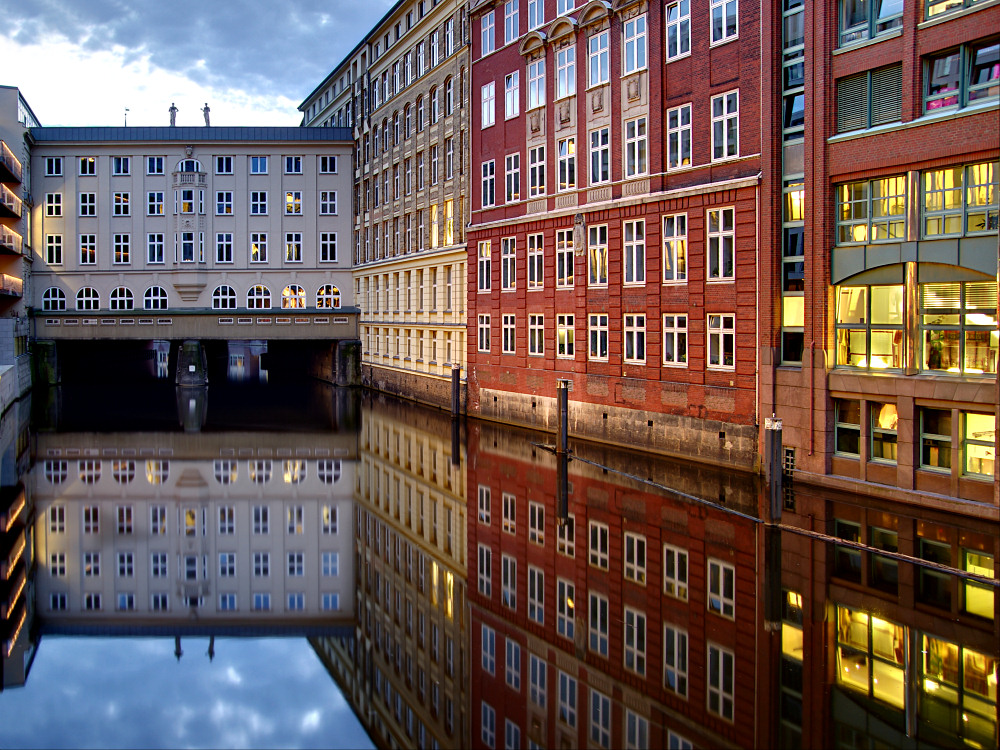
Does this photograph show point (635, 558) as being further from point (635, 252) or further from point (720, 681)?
point (635, 252)

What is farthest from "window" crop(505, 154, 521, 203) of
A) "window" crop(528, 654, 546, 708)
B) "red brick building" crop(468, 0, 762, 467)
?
"window" crop(528, 654, 546, 708)

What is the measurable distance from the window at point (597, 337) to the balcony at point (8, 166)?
117 feet

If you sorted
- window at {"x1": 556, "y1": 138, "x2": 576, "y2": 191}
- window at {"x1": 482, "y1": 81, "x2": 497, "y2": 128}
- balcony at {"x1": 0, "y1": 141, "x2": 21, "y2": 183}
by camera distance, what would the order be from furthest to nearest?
1. balcony at {"x1": 0, "y1": 141, "x2": 21, "y2": 183}
2. window at {"x1": 482, "y1": 81, "x2": 497, "y2": 128}
3. window at {"x1": 556, "y1": 138, "x2": 576, "y2": 191}

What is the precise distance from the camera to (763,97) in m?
23.5

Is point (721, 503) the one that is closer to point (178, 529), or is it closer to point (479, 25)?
point (178, 529)

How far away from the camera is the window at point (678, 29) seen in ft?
87.4

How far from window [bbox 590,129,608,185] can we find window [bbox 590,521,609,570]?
599 inches

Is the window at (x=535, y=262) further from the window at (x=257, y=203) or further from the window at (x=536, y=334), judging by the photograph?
the window at (x=257, y=203)

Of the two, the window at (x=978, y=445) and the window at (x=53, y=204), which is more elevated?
the window at (x=53, y=204)

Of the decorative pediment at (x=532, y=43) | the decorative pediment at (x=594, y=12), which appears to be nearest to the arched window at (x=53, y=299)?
the decorative pediment at (x=532, y=43)

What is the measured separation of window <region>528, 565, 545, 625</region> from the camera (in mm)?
13469

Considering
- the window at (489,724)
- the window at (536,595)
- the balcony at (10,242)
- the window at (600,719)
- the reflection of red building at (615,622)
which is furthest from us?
the balcony at (10,242)

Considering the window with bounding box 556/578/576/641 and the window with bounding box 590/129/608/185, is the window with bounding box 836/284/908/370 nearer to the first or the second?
the window with bounding box 556/578/576/641

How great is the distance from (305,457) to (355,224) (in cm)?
3277
